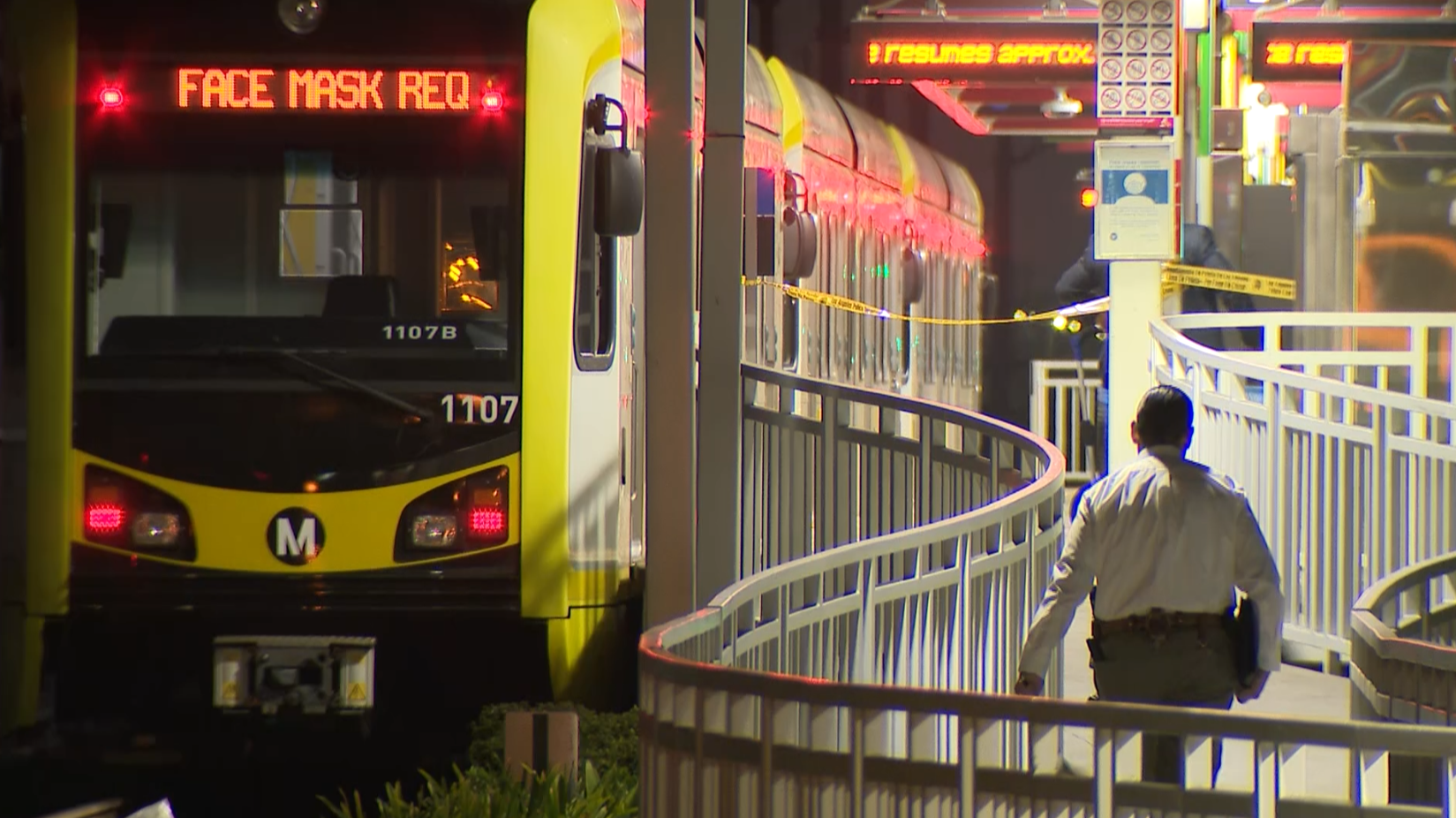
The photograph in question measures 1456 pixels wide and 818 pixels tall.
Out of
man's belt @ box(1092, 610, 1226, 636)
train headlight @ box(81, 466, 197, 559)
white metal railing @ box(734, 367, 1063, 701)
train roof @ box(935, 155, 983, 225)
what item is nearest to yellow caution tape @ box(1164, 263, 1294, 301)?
white metal railing @ box(734, 367, 1063, 701)

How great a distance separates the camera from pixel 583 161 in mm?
10078

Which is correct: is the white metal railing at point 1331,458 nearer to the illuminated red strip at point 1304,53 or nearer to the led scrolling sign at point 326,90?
the led scrolling sign at point 326,90

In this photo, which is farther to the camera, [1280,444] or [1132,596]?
[1280,444]

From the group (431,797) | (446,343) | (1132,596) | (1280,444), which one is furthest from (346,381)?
(1280,444)

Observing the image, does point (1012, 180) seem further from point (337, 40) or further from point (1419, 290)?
point (337, 40)

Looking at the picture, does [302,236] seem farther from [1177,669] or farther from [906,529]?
[1177,669]

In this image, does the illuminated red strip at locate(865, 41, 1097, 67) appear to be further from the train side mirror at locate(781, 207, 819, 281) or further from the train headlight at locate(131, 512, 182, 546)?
the train headlight at locate(131, 512, 182, 546)

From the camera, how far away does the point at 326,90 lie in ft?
33.1

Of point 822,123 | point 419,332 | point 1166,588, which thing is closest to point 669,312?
point 419,332

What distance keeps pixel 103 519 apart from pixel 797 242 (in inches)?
217

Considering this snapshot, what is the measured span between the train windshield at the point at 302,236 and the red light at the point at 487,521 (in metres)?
0.55

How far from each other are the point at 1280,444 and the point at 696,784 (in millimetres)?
7437

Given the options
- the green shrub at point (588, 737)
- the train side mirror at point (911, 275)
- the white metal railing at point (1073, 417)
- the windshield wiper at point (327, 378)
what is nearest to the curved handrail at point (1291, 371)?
the green shrub at point (588, 737)

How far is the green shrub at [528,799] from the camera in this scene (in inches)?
319
